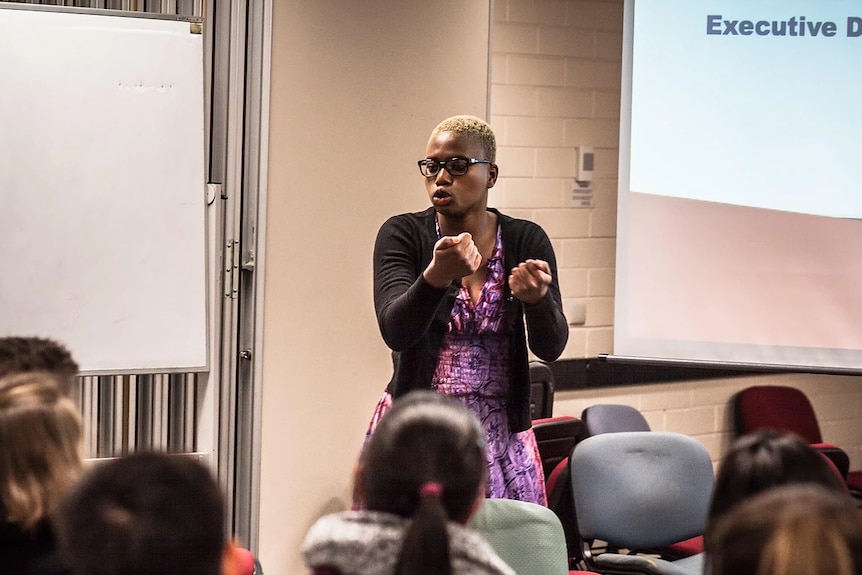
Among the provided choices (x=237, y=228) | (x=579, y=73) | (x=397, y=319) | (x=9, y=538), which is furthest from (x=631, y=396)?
(x=9, y=538)

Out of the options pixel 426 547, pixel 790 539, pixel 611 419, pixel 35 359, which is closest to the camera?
pixel 790 539

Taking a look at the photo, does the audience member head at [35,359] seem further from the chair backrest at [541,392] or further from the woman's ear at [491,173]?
the chair backrest at [541,392]

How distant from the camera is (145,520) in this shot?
3.88 ft

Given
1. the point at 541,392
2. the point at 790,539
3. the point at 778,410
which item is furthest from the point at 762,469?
the point at 778,410

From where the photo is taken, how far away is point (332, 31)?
127 inches

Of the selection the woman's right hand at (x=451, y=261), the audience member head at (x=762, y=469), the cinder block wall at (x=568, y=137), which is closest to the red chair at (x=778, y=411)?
the cinder block wall at (x=568, y=137)

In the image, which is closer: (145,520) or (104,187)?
(145,520)

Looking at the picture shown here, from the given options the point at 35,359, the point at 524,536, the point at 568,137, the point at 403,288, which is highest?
the point at 568,137

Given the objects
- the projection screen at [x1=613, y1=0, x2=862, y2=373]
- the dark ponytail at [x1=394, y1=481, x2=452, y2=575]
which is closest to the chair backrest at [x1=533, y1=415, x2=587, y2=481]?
the projection screen at [x1=613, y1=0, x2=862, y2=373]

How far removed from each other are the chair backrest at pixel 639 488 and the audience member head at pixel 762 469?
128 cm

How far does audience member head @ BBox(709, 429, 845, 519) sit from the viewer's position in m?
1.54

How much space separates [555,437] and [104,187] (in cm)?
160

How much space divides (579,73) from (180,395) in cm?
213

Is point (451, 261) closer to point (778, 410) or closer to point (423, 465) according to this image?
point (423, 465)
